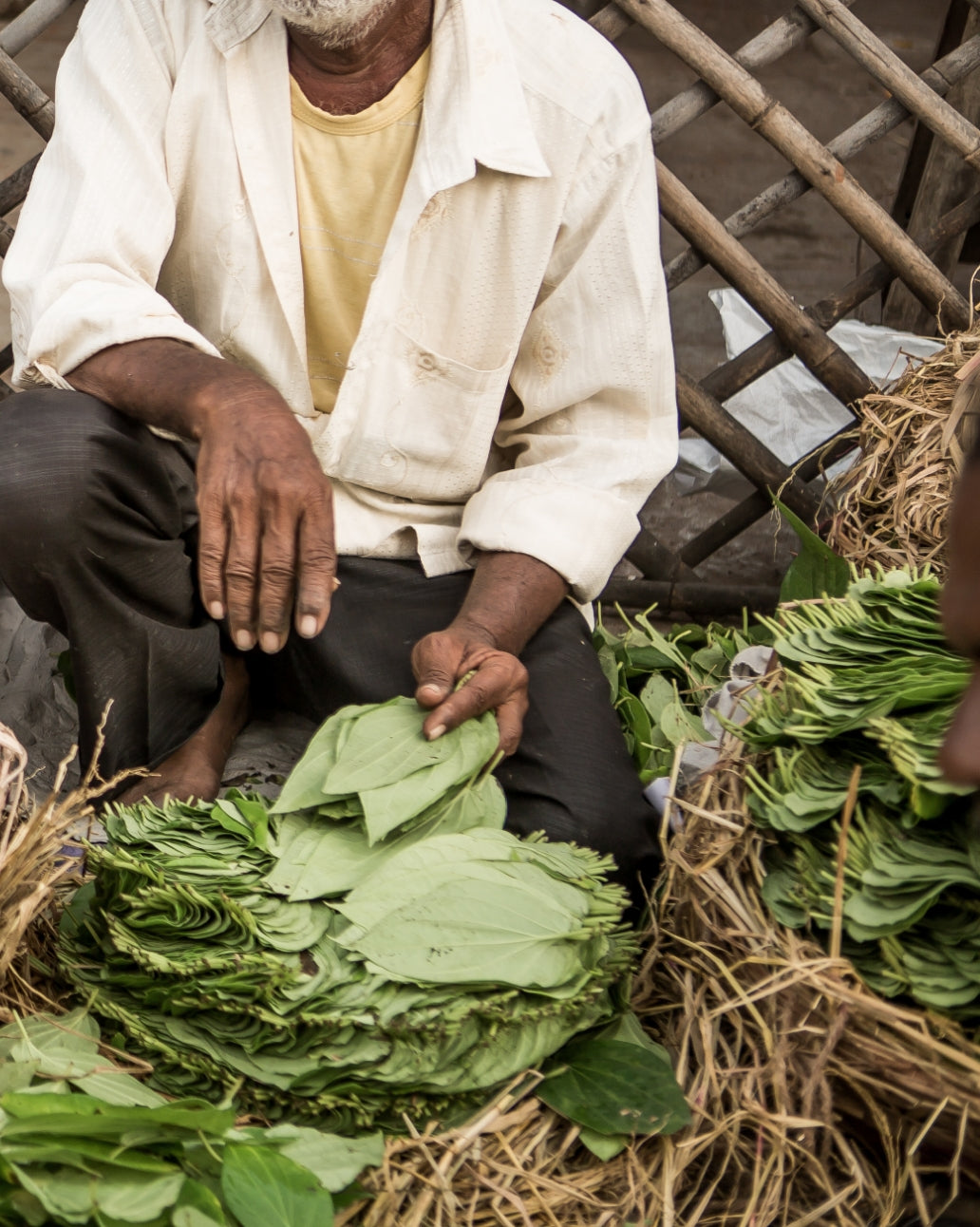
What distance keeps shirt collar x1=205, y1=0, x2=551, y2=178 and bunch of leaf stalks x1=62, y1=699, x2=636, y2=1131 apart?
2.05ft

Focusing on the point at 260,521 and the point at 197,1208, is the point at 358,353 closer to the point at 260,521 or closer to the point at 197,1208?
the point at 260,521

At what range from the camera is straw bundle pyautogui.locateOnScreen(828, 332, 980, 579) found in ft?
5.26

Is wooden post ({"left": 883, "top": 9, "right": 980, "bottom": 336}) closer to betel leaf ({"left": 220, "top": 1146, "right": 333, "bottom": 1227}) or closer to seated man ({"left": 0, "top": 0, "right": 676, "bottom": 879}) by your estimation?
seated man ({"left": 0, "top": 0, "right": 676, "bottom": 879})

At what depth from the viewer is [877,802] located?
1054 millimetres

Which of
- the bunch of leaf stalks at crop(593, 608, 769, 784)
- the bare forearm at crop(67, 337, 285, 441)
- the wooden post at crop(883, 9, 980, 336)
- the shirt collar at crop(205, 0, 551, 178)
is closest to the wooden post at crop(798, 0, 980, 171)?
the wooden post at crop(883, 9, 980, 336)

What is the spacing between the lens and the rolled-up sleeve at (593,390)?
4.73 feet

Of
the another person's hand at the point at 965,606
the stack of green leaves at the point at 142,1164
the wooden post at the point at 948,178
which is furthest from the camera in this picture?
the wooden post at the point at 948,178

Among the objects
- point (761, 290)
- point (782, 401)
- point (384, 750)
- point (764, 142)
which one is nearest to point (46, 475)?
point (384, 750)

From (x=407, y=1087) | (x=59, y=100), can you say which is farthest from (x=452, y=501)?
(x=407, y=1087)

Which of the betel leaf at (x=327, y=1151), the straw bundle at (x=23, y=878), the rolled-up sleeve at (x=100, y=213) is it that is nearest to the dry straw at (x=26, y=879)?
the straw bundle at (x=23, y=878)

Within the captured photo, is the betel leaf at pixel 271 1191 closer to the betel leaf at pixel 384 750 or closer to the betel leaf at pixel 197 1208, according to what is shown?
the betel leaf at pixel 197 1208

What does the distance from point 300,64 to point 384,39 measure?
3.8 inches

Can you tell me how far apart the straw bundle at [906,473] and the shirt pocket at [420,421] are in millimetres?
504

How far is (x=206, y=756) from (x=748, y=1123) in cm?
69
